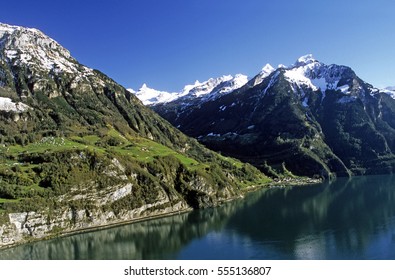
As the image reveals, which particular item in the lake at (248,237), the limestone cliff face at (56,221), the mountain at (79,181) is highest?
the mountain at (79,181)

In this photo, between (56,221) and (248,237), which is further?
(56,221)

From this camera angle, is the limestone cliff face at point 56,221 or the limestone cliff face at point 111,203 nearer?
the limestone cliff face at point 56,221

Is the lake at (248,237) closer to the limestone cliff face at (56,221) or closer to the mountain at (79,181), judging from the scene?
the limestone cliff face at (56,221)

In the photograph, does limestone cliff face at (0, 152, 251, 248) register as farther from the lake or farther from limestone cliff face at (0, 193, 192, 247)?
the lake

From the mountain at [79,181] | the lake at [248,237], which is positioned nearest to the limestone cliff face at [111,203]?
the mountain at [79,181]

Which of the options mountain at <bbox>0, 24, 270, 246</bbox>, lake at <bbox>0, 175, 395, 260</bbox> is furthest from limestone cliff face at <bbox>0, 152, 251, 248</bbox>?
lake at <bbox>0, 175, 395, 260</bbox>

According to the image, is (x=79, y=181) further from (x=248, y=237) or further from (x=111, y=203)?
(x=248, y=237)

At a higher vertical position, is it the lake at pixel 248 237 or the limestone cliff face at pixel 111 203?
the limestone cliff face at pixel 111 203

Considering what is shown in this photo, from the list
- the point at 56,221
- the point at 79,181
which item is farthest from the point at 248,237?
the point at 79,181

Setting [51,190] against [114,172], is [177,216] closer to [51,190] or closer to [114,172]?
[114,172]

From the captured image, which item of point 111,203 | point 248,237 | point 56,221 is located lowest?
point 248,237
